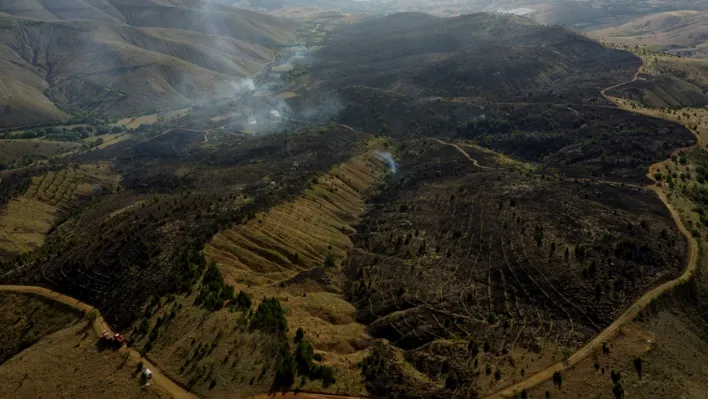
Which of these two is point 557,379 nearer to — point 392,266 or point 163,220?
point 392,266

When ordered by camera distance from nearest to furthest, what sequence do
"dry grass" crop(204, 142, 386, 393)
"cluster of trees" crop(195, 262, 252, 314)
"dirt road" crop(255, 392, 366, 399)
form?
"dirt road" crop(255, 392, 366, 399)
"dry grass" crop(204, 142, 386, 393)
"cluster of trees" crop(195, 262, 252, 314)

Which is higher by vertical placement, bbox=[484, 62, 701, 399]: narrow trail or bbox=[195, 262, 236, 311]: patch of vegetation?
bbox=[195, 262, 236, 311]: patch of vegetation

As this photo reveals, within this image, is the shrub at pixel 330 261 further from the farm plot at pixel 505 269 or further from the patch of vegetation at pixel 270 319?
the patch of vegetation at pixel 270 319

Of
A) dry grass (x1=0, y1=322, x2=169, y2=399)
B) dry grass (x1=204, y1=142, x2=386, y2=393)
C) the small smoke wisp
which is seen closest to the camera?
dry grass (x1=0, y1=322, x2=169, y2=399)

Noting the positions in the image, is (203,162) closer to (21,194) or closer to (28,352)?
(21,194)

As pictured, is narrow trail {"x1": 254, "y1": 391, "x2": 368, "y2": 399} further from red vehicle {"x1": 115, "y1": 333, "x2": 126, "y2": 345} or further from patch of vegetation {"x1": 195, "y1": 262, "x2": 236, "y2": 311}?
red vehicle {"x1": 115, "y1": 333, "x2": 126, "y2": 345}

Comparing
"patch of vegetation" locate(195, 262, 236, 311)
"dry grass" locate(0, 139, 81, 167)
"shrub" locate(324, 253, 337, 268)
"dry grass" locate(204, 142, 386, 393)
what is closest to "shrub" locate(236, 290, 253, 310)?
"patch of vegetation" locate(195, 262, 236, 311)
